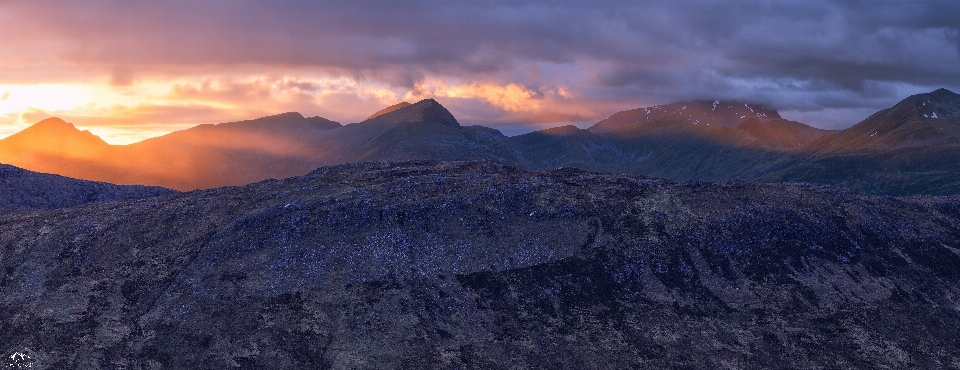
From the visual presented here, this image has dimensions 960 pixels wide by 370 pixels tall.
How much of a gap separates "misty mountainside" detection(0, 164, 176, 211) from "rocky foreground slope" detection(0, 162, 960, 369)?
21380mm

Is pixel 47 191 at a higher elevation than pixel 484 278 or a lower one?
higher

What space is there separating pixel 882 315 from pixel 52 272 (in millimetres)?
69158

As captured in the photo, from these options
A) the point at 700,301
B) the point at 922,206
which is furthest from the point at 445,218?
the point at 922,206

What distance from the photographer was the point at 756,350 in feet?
160

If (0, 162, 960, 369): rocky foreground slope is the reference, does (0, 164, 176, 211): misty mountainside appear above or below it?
above

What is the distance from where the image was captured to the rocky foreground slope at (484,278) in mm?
47125

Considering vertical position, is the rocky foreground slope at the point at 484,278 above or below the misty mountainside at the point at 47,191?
below

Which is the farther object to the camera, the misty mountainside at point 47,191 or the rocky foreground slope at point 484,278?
the misty mountainside at point 47,191

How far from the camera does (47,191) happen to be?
91750 mm

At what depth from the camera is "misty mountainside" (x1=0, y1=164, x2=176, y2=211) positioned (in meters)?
87.4

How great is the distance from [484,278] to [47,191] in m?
71.3

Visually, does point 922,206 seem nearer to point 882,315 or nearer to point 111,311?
point 882,315

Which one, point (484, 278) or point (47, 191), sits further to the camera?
point (47, 191)

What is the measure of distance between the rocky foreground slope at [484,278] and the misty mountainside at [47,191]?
21.4 metres
